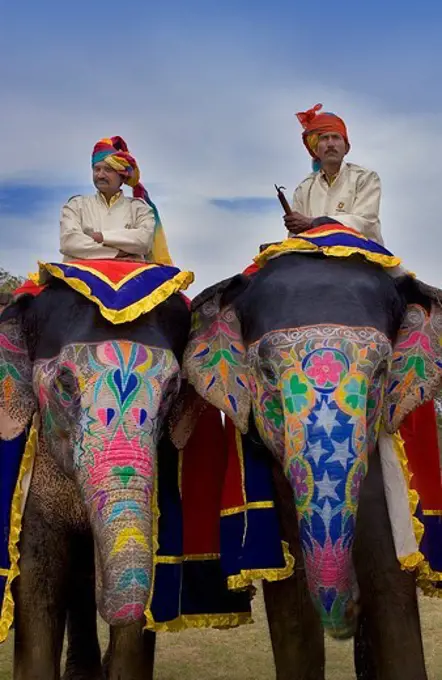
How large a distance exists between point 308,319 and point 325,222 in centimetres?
91

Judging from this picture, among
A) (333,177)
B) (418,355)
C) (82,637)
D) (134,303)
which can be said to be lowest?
(82,637)

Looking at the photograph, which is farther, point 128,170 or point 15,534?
point 128,170

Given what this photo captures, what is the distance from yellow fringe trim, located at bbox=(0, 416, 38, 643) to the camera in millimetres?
5469

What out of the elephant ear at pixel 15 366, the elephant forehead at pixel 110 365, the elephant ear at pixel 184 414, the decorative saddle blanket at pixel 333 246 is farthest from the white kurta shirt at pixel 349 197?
the elephant ear at pixel 15 366

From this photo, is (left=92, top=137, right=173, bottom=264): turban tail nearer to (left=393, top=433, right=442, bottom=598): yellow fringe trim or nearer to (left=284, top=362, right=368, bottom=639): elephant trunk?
(left=393, top=433, right=442, bottom=598): yellow fringe trim

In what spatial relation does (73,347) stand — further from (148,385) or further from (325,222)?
(325,222)

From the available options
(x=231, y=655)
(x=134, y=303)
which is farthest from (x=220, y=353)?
(x=231, y=655)

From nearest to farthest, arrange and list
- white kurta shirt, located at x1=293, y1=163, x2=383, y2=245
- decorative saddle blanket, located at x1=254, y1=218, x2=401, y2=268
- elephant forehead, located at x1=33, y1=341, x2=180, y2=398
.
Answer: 1. elephant forehead, located at x1=33, y1=341, x2=180, y2=398
2. decorative saddle blanket, located at x1=254, y1=218, x2=401, y2=268
3. white kurta shirt, located at x1=293, y1=163, x2=383, y2=245

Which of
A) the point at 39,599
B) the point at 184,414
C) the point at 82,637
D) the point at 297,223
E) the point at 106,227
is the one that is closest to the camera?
the point at 39,599

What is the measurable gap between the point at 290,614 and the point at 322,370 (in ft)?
4.53

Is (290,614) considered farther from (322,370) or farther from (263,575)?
(322,370)

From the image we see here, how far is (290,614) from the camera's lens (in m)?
5.73

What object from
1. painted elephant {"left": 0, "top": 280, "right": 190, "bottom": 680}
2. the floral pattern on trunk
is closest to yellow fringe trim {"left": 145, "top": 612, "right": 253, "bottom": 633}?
painted elephant {"left": 0, "top": 280, "right": 190, "bottom": 680}

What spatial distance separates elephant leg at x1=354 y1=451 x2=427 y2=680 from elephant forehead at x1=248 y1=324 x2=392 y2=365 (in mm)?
613
